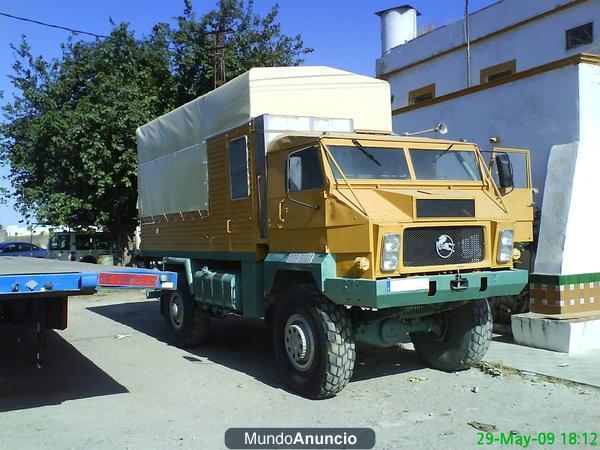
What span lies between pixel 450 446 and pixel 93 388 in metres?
3.95

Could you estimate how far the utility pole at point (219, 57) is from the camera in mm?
18875

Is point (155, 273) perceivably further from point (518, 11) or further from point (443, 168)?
point (518, 11)

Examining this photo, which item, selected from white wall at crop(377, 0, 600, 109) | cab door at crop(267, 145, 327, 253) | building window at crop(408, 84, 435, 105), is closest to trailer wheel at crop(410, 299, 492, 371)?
cab door at crop(267, 145, 327, 253)

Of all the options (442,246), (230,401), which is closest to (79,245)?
(230,401)

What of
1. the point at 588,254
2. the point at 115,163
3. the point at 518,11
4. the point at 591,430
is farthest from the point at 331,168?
the point at 115,163

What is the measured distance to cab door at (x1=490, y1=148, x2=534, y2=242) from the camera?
305 inches

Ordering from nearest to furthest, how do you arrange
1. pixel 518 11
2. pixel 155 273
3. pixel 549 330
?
1. pixel 155 273
2. pixel 549 330
3. pixel 518 11

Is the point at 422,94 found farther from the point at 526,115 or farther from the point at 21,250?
the point at 21,250

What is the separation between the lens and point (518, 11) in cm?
1396

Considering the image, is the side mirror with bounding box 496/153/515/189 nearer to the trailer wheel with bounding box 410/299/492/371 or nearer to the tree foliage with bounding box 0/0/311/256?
the trailer wheel with bounding box 410/299/492/371

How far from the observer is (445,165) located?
6.54 m

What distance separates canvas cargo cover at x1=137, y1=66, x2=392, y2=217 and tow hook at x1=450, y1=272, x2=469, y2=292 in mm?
2607

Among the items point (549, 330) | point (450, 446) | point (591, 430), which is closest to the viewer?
point (450, 446)

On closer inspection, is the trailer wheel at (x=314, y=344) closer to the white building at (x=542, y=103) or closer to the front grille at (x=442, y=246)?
the front grille at (x=442, y=246)
